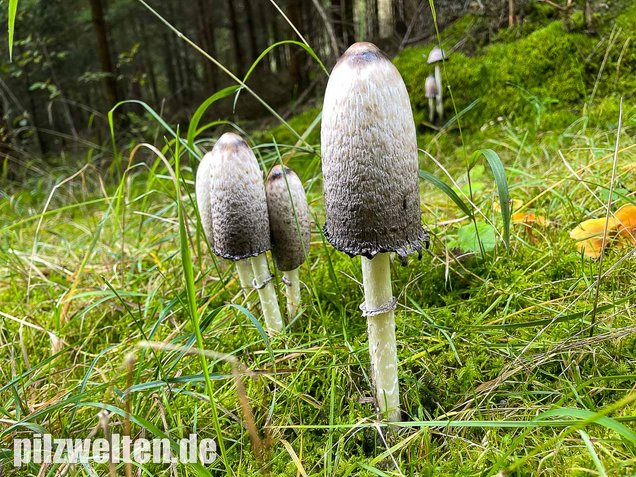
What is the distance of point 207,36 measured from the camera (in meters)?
14.4

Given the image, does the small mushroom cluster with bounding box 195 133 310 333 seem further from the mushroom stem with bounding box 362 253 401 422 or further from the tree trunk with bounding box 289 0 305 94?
the tree trunk with bounding box 289 0 305 94

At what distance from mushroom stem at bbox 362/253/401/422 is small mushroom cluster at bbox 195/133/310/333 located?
349 mm

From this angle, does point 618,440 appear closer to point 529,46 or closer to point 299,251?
point 299,251

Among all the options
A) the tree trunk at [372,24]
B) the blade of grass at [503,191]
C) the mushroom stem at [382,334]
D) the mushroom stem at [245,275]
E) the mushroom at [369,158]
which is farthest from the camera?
the tree trunk at [372,24]

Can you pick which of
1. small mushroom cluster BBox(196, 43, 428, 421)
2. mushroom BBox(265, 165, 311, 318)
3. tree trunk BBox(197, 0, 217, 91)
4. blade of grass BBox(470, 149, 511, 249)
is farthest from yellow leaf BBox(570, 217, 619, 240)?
tree trunk BBox(197, 0, 217, 91)

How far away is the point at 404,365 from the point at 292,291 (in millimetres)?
685

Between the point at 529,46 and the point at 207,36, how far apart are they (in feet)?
41.4

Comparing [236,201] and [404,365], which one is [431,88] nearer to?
[236,201]

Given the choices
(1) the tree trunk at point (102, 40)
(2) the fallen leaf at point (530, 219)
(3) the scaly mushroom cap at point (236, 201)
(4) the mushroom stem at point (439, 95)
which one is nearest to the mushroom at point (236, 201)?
(3) the scaly mushroom cap at point (236, 201)

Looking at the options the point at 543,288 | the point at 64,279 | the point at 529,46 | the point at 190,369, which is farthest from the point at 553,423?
the point at 529,46

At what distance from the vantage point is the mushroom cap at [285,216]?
1.96 metres

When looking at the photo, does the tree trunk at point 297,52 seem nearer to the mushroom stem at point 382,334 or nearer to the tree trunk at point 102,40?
the tree trunk at point 102,40

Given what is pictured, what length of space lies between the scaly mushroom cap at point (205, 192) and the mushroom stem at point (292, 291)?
0.42 meters

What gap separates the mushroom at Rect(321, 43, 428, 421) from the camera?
1188mm
